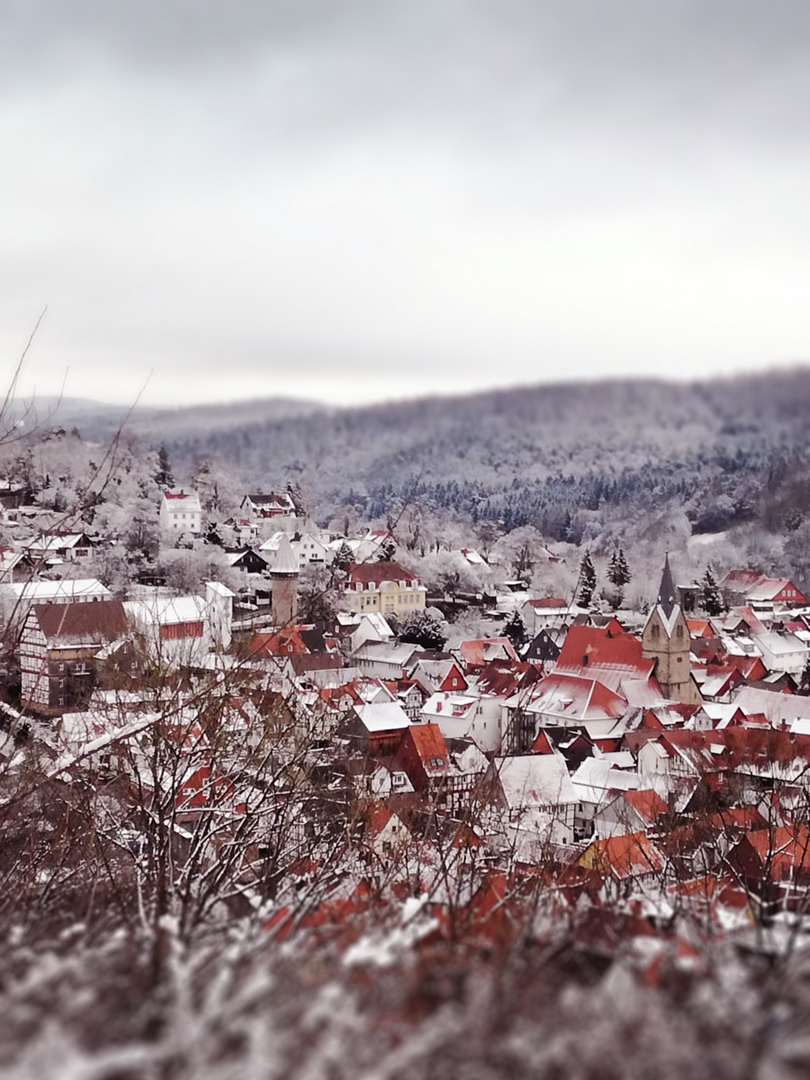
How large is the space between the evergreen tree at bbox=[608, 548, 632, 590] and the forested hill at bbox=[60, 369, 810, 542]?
6.11 ft

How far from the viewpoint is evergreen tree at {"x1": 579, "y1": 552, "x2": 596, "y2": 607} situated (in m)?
17.3

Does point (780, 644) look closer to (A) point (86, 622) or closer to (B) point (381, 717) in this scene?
(B) point (381, 717)

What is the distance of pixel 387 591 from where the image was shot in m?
20.0

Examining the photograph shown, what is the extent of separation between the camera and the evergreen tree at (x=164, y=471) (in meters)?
12.2

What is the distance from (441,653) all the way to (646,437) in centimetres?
1506

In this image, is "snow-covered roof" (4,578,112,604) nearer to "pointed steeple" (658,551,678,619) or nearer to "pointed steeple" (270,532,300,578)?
"pointed steeple" (270,532,300,578)

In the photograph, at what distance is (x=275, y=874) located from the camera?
10.4 feet

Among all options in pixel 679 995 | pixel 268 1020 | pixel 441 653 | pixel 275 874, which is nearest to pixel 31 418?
pixel 275 874

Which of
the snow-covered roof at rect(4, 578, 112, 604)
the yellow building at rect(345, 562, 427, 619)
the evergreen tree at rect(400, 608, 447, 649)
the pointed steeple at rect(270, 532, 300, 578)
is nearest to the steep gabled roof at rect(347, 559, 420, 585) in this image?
the yellow building at rect(345, 562, 427, 619)

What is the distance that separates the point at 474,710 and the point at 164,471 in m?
6.50

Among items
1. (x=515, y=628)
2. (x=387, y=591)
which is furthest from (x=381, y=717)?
(x=515, y=628)

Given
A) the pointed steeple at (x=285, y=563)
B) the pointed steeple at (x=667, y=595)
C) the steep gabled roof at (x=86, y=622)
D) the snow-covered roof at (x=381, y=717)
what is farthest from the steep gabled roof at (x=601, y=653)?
the steep gabled roof at (x=86, y=622)

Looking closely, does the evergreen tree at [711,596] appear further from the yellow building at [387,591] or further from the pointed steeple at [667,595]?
the yellow building at [387,591]

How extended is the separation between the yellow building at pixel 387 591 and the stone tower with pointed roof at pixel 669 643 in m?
5.43
